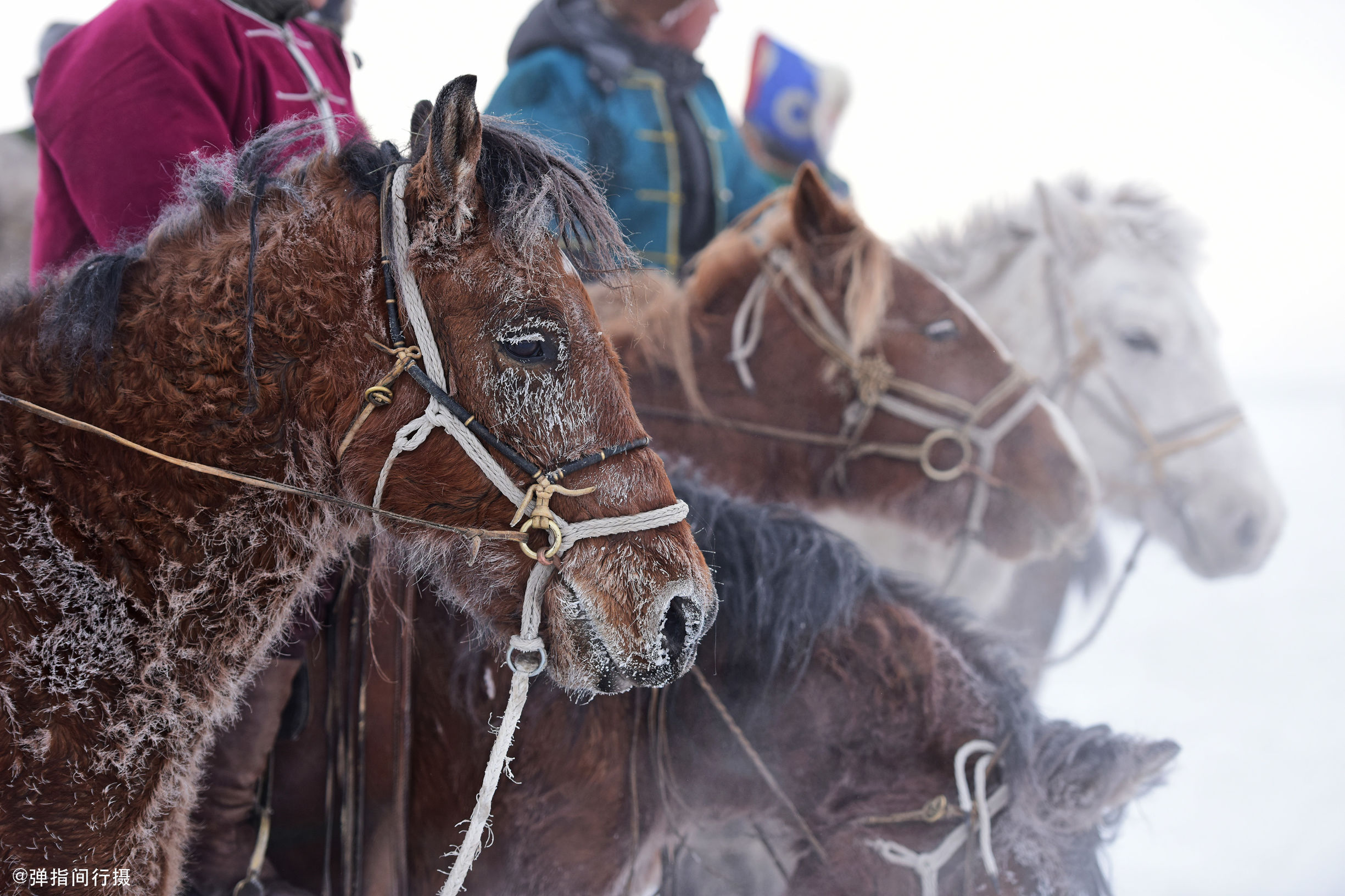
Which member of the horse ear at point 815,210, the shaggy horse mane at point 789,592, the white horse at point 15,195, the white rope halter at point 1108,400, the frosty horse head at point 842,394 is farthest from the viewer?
the white horse at point 15,195

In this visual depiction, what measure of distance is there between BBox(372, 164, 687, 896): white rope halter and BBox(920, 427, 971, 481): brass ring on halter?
2.00 meters

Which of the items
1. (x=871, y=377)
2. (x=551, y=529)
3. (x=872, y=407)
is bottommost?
(x=872, y=407)

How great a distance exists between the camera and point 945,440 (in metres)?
3.06

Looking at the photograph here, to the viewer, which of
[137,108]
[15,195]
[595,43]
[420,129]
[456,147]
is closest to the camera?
[456,147]

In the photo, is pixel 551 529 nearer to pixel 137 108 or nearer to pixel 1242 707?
pixel 137 108

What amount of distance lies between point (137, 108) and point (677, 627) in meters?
1.55

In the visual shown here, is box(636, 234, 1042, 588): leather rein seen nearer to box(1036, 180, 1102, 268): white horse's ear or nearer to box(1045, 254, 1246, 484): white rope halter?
box(1045, 254, 1246, 484): white rope halter

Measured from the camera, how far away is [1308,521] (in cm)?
616

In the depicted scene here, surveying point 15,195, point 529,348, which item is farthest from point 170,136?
point 15,195

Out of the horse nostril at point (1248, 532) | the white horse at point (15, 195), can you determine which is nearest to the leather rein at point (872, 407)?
the horse nostril at point (1248, 532)

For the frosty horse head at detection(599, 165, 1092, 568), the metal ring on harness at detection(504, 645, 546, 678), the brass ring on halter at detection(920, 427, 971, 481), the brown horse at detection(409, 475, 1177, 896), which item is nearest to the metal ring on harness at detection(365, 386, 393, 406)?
the metal ring on harness at detection(504, 645, 546, 678)

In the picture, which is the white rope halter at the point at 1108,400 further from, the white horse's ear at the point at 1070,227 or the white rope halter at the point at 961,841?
the white rope halter at the point at 961,841

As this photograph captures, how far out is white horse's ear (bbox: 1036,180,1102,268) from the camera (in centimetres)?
390

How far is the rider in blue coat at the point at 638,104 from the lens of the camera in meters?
3.55
